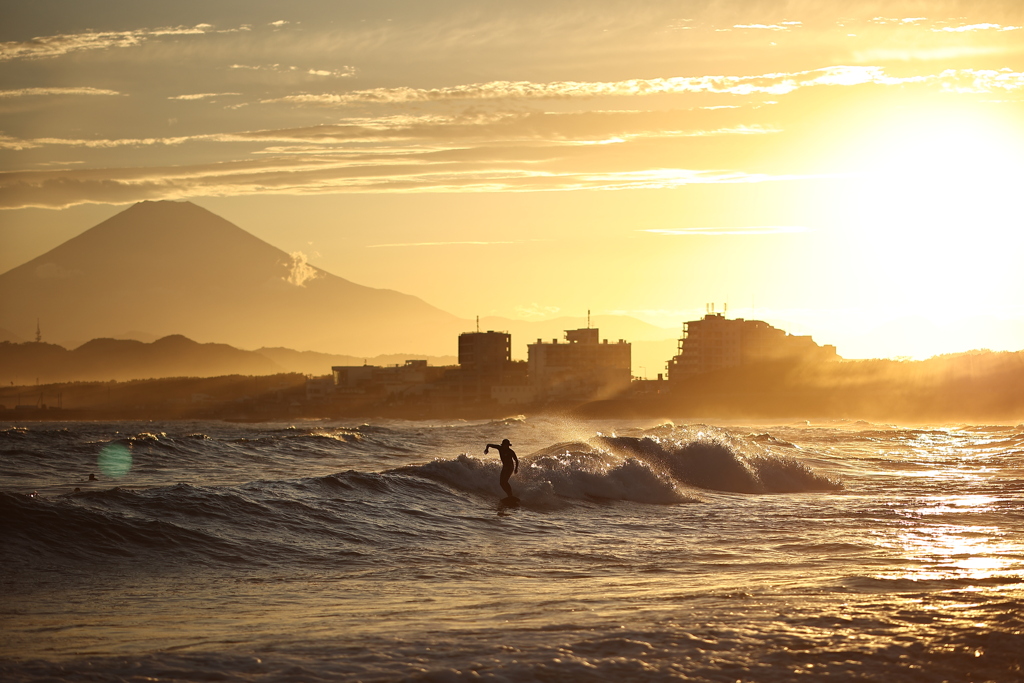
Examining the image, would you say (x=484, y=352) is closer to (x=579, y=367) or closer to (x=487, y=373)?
(x=487, y=373)

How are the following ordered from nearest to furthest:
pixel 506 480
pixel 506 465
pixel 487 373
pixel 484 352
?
1. pixel 506 480
2. pixel 506 465
3. pixel 487 373
4. pixel 484 352

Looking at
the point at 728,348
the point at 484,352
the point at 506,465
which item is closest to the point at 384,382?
the point at 484,352

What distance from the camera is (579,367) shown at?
566 ft

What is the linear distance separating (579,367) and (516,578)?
160 meters

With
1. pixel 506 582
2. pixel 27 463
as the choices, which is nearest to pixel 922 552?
pixel 506 582

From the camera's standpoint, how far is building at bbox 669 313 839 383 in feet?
554

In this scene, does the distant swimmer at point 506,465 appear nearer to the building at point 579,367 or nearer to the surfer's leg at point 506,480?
the surfer's leg at point 506,480

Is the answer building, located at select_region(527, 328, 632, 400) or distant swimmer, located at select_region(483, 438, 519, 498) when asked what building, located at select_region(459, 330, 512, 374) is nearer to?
building, located at select_region(527, 328, 632, 400)

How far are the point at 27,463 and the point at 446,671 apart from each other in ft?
105

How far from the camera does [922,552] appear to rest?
48.9 feet

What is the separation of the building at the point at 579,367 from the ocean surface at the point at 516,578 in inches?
4869

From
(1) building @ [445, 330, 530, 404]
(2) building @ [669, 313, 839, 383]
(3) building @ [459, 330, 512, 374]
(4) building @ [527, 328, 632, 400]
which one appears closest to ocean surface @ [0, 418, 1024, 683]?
(1) building @ [445, 330, 530, 404]

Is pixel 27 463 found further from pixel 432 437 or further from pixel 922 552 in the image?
pixel 922 552

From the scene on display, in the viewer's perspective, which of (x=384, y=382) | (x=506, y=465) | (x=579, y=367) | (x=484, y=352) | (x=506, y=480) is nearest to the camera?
(x=506, y=480)
